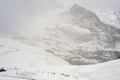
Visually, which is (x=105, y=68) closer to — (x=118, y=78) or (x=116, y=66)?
(x=116, y=66)

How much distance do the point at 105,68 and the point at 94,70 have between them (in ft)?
3.34

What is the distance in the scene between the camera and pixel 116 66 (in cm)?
1755

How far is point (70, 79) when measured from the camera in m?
16.2

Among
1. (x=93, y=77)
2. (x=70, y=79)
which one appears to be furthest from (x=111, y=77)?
(x=70, y=79)

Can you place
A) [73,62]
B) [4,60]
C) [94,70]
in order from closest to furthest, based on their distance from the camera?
[94,70]
[4,60]
[73,62]

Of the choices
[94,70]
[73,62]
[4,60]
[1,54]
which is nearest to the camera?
[94,70]

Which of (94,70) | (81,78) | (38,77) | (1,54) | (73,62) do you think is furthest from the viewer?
(73,62)

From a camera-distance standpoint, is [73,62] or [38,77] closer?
[38,77]

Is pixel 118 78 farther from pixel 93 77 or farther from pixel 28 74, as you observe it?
pixel 28 74

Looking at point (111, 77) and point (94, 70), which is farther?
point (94, 70)

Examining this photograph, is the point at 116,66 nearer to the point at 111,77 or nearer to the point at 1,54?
the point at 111,77

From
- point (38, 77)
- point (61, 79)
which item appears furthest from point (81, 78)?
point (38, 77)

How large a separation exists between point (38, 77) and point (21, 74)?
142 centimetres

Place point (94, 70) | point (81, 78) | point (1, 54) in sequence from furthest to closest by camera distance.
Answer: point (1, 54)
point (94, 70)
point (81, 78)
